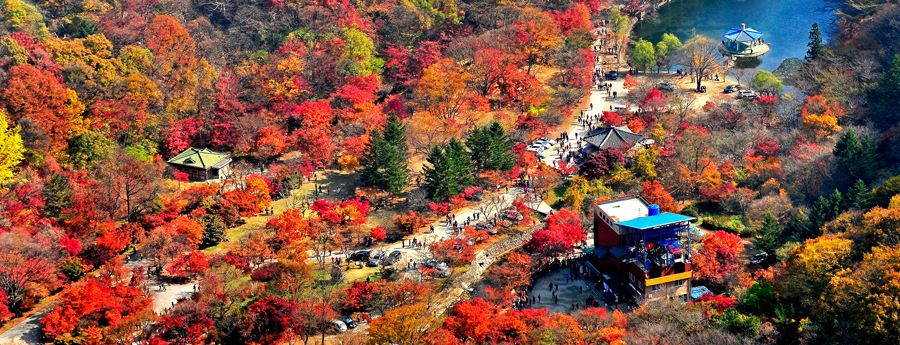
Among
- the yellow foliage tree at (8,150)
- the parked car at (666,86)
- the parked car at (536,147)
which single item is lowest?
the parked car at (536,147)

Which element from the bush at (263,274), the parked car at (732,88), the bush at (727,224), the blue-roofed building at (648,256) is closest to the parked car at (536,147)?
the bush at (727,224)

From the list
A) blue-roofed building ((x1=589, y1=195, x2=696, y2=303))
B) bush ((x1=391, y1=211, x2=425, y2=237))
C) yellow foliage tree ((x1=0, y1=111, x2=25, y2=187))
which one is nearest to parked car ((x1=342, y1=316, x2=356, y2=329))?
bush ((x1=391, y1=211, x2=425, y2=237))

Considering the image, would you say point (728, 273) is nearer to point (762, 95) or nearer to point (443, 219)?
point (443, 219)

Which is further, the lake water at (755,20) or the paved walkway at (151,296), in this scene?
the lake water at (755,20)

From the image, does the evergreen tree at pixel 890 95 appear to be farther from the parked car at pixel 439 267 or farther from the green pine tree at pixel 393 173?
the parked car at pixel 439 267

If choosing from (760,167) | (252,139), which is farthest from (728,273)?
(252,139)
